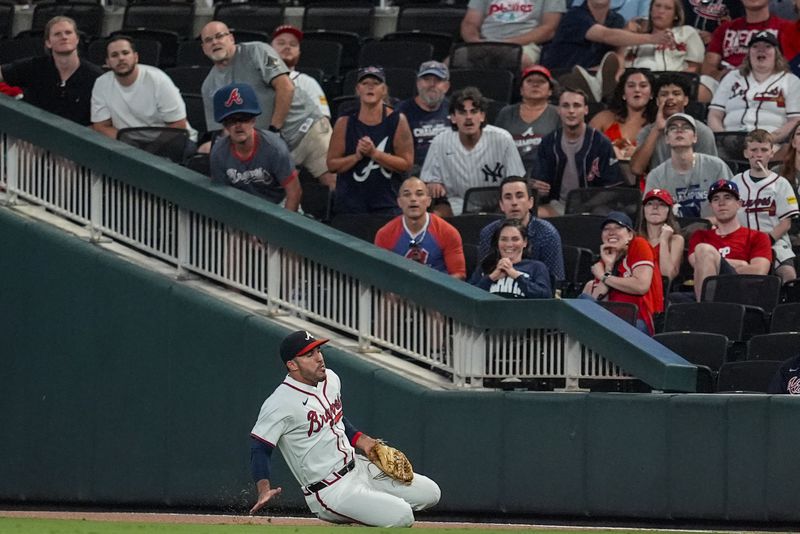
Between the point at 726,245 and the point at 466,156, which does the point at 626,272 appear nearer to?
the point at 726,245

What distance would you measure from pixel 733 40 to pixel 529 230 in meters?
3.39

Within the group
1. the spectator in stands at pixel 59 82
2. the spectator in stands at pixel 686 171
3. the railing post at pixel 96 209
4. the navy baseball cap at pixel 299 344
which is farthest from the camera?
the spectator in stands at pixel 59 82

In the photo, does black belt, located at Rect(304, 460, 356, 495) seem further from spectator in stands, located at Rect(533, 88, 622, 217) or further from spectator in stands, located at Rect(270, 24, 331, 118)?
spectator in stands, located at Rect(270, 24, 331, 118)

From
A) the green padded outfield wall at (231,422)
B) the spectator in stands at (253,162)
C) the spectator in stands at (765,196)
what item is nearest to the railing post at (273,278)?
the green padded outfield wall at (231,422)

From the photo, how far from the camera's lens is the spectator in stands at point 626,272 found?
9.60 metres

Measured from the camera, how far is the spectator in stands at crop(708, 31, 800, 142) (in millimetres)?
11375

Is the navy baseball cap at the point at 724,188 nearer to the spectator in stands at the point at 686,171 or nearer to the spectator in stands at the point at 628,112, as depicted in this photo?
the spectator in stands at the point at 686,171

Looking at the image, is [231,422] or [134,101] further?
[134,101]

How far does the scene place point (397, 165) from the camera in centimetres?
1095

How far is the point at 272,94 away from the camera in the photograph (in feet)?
38.0

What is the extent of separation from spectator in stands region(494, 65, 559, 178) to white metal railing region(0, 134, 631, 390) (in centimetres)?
198

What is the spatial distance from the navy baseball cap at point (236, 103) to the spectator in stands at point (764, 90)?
3.47 meters

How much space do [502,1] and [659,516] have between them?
5616 mm

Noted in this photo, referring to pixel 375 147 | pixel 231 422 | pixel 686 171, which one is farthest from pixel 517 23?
pixel 231 422
